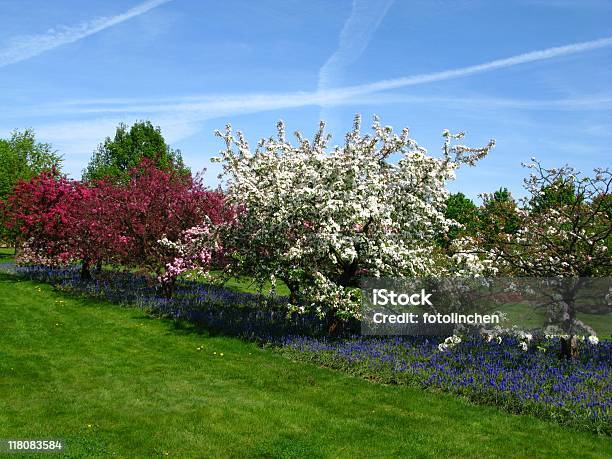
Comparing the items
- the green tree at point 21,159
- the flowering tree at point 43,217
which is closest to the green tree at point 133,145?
the green tree at point 21,159

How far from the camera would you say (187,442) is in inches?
360

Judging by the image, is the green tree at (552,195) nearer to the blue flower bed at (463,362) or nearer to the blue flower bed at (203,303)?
the blue flower bed at (463,362)

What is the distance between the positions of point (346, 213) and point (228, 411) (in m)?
6.97

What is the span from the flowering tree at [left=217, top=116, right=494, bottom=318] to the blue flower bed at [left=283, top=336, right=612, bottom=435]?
1557 millimetres

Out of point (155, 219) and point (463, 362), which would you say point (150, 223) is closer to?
point (155, 219)

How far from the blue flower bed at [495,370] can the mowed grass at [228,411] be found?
51cm

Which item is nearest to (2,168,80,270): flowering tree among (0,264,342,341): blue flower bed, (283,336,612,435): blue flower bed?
(0,264,342,341): blue flower bed

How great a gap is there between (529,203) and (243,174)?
8.96 metres

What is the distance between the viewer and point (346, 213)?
15719 mm

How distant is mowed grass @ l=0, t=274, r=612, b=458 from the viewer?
9.09 meters

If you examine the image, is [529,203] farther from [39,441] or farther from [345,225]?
[39,441]

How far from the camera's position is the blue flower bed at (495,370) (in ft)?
35.9

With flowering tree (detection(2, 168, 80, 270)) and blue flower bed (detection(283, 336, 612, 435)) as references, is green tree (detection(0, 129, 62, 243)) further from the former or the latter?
blue flower bed (detection(283, 336, 612, 435))

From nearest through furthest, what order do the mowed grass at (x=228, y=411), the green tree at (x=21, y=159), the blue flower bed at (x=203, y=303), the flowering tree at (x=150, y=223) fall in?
the mowed grass at (x=228, y=411), the blue flower bed at (x=203, y=303), the flowering tree at (x=150, y=223), the green tree at (x=21, y=159)
